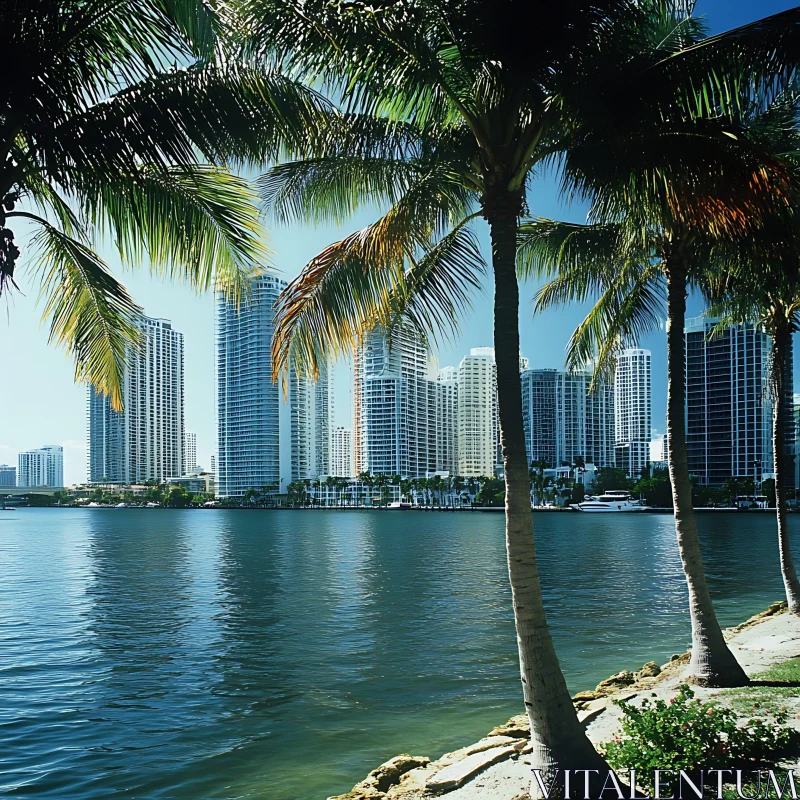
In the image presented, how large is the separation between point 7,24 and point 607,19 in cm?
543

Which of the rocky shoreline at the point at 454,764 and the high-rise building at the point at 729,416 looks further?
the high-rise building at the point at 729,416

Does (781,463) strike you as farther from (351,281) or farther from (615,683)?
(351,281)

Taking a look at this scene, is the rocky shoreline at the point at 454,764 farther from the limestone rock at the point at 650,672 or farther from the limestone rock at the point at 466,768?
the limestone rock at the point at 650,672

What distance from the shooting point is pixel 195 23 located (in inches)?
271

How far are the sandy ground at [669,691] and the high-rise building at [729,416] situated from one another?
295 feet

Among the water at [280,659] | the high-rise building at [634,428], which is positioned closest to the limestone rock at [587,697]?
the water at [280,659]

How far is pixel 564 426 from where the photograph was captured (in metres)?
184

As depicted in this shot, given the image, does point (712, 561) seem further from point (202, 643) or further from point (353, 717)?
point (353, 717)

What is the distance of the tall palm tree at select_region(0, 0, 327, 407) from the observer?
21.2ft

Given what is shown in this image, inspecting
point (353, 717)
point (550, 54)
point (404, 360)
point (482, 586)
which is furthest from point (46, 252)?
point (482, 586)

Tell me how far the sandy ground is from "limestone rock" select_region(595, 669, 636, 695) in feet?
3.28

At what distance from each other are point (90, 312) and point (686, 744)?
8129mm

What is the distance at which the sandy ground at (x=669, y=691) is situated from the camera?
8586 mm

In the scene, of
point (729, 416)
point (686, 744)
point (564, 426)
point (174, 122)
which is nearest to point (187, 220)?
point (174, 122)
